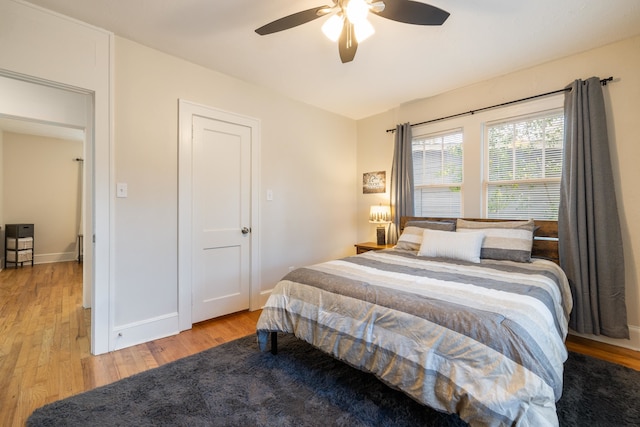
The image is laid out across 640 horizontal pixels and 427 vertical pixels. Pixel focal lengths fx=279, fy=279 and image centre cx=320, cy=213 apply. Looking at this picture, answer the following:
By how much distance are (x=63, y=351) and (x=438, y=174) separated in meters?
4.02

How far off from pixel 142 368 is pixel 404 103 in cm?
388

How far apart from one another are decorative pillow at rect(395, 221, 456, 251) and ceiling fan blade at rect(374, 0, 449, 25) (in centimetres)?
191

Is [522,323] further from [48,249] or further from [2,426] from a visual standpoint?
[48,249]

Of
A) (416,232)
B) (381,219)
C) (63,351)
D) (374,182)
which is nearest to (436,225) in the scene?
(416,232)

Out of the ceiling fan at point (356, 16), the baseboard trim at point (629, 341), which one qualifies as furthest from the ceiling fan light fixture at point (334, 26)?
the baseboard trim at point (629, 341)

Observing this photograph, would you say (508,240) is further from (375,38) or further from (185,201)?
(185,201)

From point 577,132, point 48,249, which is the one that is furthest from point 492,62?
point 48,249

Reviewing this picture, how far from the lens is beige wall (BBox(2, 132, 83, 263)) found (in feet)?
17.1

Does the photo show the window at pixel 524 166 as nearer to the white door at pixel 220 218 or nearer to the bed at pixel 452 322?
the bed at pixel 452 322

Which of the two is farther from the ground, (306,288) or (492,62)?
(492,62)

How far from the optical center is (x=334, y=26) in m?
1.75

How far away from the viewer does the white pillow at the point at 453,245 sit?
2.45m

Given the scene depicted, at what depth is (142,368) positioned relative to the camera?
77.8 inches

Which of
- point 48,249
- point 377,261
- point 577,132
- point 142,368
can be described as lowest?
point 142,368
